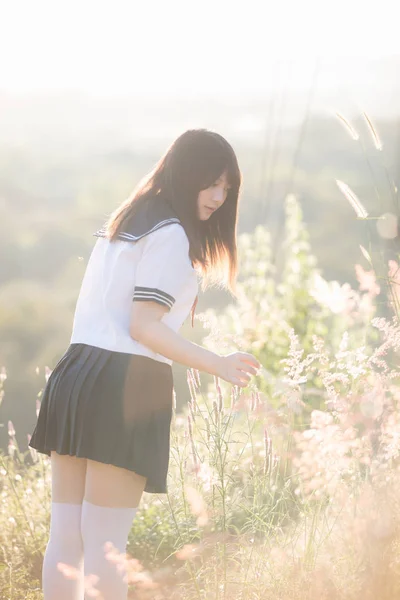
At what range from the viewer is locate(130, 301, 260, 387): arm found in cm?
167

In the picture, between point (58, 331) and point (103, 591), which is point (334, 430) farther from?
point (58, 331)

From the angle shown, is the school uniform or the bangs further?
the bangs

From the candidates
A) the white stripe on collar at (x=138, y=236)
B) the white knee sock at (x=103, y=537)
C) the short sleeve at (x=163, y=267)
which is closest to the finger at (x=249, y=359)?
the short sleeve at (x=163, y=267)

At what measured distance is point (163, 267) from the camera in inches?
66.4

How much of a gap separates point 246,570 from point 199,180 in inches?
46.8

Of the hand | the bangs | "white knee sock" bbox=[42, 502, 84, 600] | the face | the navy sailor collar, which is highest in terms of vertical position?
the bangs

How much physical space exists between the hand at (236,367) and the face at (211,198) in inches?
14.9

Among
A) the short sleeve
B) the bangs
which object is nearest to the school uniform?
the short sleeve

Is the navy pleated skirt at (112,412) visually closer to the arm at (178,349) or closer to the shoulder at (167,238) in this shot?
the arm at (178,349)

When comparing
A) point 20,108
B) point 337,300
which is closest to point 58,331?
point 20,108

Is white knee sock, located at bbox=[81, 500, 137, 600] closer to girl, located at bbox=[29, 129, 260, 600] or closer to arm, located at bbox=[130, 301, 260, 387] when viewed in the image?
girl, located at bbox=[29, 129, 260, 600]

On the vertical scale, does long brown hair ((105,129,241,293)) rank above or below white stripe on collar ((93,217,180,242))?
above

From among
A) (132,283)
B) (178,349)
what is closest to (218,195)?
(132,283)

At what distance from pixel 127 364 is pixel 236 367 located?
0.26 meters
